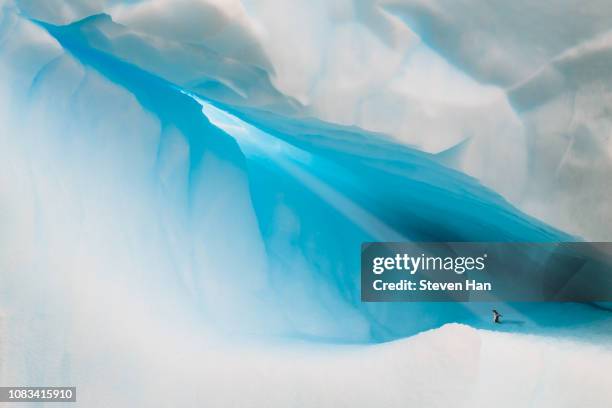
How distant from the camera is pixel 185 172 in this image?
1.33 metres

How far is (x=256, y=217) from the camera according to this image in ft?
4.67

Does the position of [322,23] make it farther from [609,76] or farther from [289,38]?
[609,76]

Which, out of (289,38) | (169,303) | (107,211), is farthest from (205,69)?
(169,303)

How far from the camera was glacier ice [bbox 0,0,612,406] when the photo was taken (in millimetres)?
1094

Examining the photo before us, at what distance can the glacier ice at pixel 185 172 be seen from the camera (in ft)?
3.59

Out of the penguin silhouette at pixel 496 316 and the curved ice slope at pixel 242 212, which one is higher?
the curved ice slope at pixel 242 212

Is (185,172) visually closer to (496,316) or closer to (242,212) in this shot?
(242,212)

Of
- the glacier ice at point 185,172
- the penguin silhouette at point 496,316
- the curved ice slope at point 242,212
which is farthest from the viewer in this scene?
the penguin silhouette at point 496,316

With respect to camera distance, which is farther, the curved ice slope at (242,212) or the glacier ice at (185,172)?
the curved ice slope at (242,212)

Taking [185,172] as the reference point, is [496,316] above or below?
below

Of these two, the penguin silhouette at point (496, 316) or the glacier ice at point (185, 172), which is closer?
the glacier ice at point (185, 172)

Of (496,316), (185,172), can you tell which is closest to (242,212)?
(185,172)

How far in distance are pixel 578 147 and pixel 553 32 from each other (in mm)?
200

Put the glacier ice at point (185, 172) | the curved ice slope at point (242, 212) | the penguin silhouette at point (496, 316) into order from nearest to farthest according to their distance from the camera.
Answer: the glacier ice at point (185, 172) → the curved ice slope at point (242, 212) → the penguin silhouette at point (496, 316)
